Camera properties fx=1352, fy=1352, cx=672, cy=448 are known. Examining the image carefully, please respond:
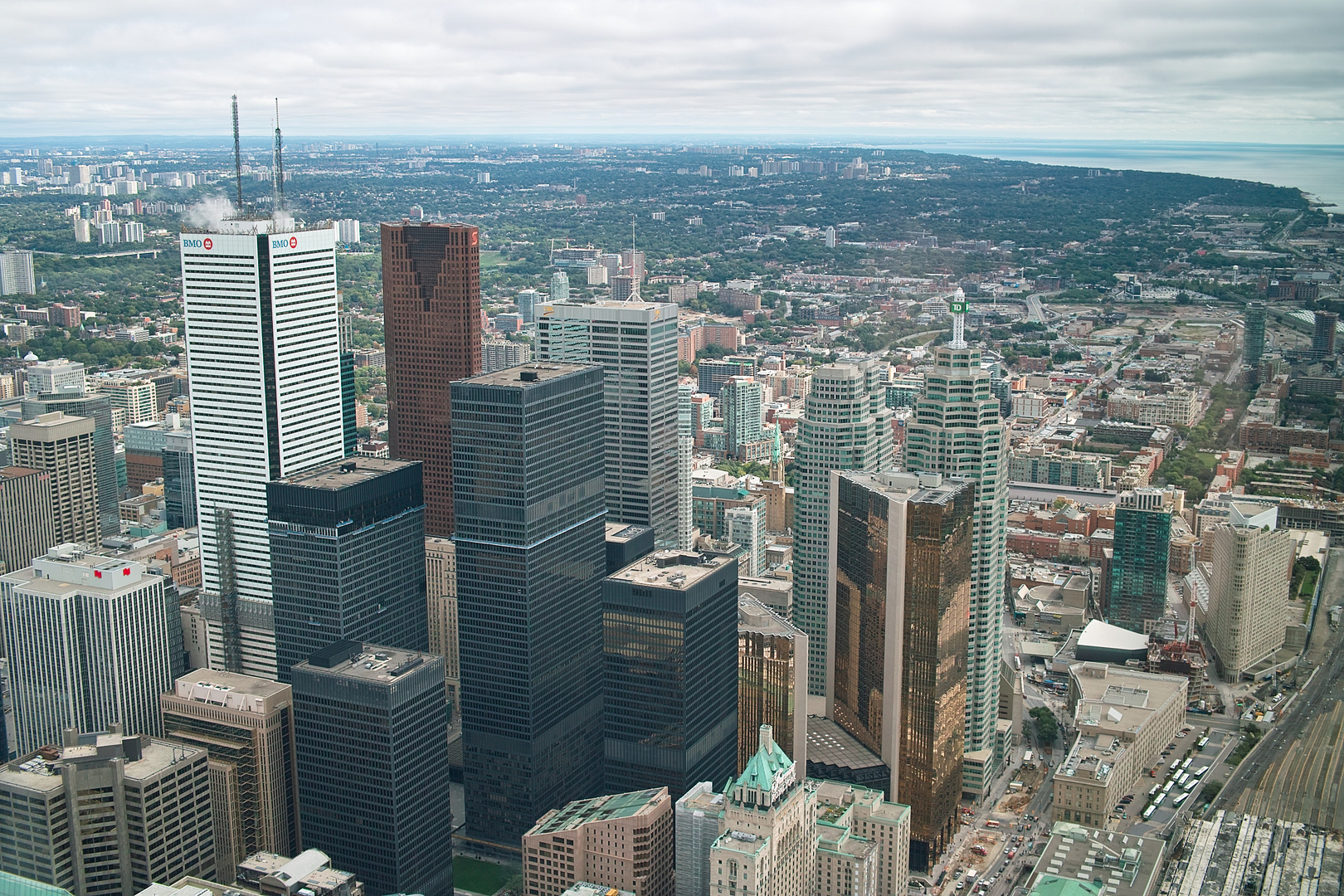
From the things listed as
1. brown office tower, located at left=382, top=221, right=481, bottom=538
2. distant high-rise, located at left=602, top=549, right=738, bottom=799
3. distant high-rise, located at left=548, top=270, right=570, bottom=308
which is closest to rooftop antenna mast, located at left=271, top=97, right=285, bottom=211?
brown office tower, located at left=382, top=221, right=481, bottom=538

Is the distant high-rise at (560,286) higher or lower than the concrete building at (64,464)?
higher

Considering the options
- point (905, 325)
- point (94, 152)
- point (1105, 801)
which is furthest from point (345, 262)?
point (1105, 801)

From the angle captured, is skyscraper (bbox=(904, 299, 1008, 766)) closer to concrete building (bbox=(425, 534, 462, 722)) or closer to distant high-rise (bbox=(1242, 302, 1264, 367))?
distant high-rise (bbox=(1242, 302, 1264, 367))

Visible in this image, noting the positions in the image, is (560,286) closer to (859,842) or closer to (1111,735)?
(1111,735)

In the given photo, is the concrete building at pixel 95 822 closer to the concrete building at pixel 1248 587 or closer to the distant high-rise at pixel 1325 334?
the concrete building at pixel 1248 587

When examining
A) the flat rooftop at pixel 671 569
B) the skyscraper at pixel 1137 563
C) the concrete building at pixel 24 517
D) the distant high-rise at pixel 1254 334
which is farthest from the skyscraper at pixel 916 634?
the concrete building at pixel 24 517
